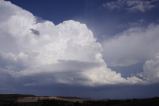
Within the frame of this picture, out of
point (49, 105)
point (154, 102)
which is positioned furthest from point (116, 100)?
point (154, 102)

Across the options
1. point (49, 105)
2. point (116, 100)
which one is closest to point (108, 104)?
point (116, 100)

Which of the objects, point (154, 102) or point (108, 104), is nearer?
point (154, 102)

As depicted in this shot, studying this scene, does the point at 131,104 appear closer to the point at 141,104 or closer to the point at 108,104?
the point at 141,104

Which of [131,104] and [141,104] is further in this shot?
[131,104]

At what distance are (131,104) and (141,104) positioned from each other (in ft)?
32.8

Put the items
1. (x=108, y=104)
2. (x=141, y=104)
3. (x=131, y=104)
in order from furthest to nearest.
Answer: (x=108, y=104) → (x=131, y=104) → (x=141, y=104)

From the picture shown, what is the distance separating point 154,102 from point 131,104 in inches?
461

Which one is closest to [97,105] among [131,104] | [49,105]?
[49,105]

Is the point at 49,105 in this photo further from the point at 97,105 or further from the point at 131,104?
the point at 131,104

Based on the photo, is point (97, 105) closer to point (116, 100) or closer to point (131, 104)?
point (116, 100)

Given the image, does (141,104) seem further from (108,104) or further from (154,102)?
(108,104)

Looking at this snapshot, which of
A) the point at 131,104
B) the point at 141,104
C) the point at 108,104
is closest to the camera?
the point at 141,104

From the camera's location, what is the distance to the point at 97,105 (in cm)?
19725

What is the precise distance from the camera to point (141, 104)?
140 meters
